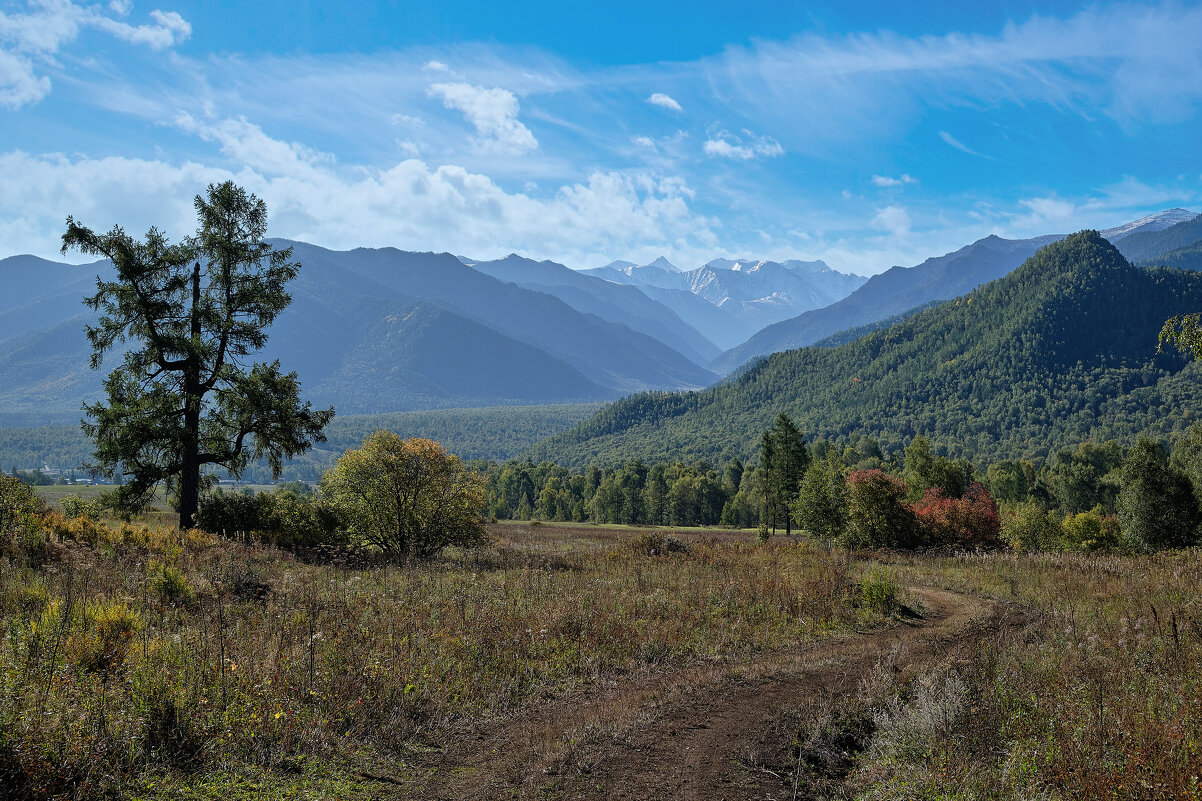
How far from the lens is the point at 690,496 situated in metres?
105

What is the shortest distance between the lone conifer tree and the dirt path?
1708 cm

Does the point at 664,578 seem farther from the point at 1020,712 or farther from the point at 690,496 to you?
the point at 690,496

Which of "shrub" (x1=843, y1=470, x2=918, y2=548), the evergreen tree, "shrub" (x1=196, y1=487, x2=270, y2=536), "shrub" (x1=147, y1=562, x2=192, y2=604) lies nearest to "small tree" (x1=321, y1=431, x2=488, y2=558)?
"shrub" (x1=196, y1=487, x2=270, y2=536)

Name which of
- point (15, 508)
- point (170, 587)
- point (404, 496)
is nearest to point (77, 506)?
point (15, 508)

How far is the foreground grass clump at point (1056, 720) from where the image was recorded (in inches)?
217

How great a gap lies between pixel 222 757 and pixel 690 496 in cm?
10157

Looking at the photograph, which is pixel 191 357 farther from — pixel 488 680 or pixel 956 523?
pixel 956 523

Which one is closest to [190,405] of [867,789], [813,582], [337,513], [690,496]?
[337,513]

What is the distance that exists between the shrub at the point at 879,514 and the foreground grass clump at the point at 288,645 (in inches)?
594

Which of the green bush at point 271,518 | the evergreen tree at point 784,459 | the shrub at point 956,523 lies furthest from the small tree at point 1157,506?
the green bush at point 271,518

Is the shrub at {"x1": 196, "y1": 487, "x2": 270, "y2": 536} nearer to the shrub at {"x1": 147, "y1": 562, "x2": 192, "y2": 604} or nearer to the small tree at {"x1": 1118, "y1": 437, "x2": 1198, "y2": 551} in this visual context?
the shrub at {"x1": 147, "y1": 562, "x2": 192, "y2": 604}

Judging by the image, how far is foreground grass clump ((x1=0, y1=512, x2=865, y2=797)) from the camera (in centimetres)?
559

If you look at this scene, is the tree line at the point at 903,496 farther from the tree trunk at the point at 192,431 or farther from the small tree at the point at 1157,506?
the tree trunk at the point at 192,431

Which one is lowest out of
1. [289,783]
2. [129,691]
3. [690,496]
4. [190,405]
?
[690,496]
